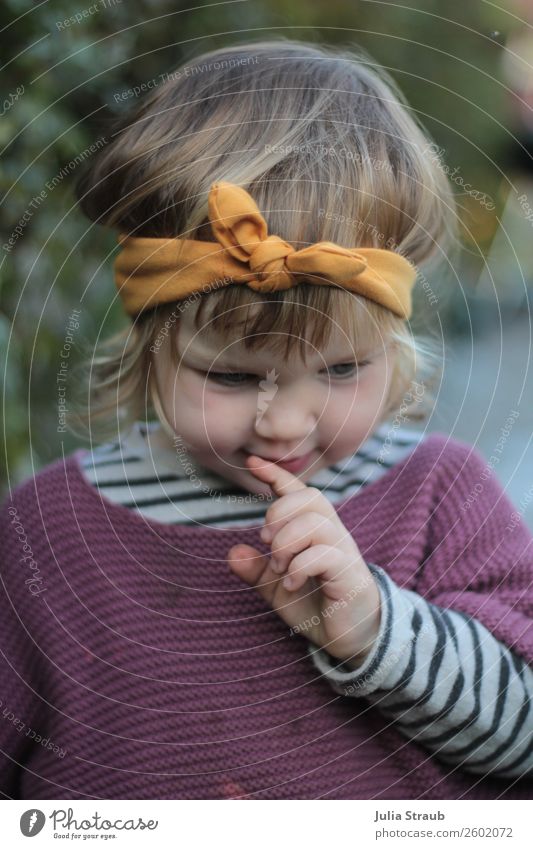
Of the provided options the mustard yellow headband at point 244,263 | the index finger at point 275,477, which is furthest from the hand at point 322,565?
the mustard yellow headband at point 244,263

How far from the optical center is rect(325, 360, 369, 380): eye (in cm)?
63

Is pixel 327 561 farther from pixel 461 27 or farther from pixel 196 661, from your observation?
pixel 461 27

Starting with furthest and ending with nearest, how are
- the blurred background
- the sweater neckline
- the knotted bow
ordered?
the blurred background, the sweater neckline, the knotted bow

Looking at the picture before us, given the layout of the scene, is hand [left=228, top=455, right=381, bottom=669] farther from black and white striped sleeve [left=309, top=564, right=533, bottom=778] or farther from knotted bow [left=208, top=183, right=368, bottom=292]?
knotted bow [left=208, top=183, right=368, bottom=292]

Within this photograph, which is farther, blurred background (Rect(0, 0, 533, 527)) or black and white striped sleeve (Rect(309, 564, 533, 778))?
blurred background (Rect(0, 0, 533, 527))

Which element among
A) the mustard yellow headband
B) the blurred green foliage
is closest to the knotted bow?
the mustard yellow headband

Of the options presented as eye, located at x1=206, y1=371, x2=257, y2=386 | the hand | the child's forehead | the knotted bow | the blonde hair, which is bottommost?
→ the hand

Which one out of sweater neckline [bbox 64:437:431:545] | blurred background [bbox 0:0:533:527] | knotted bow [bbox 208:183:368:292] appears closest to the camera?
knotted bow [bbox 208:183:368:292]

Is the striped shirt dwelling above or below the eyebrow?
below

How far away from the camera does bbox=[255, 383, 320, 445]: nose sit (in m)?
0.62

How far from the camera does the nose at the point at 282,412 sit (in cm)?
62

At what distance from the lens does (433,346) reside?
2.52 feet

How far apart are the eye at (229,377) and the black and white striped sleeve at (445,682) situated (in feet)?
0.52

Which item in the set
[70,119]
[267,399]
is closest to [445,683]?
[267,399]
